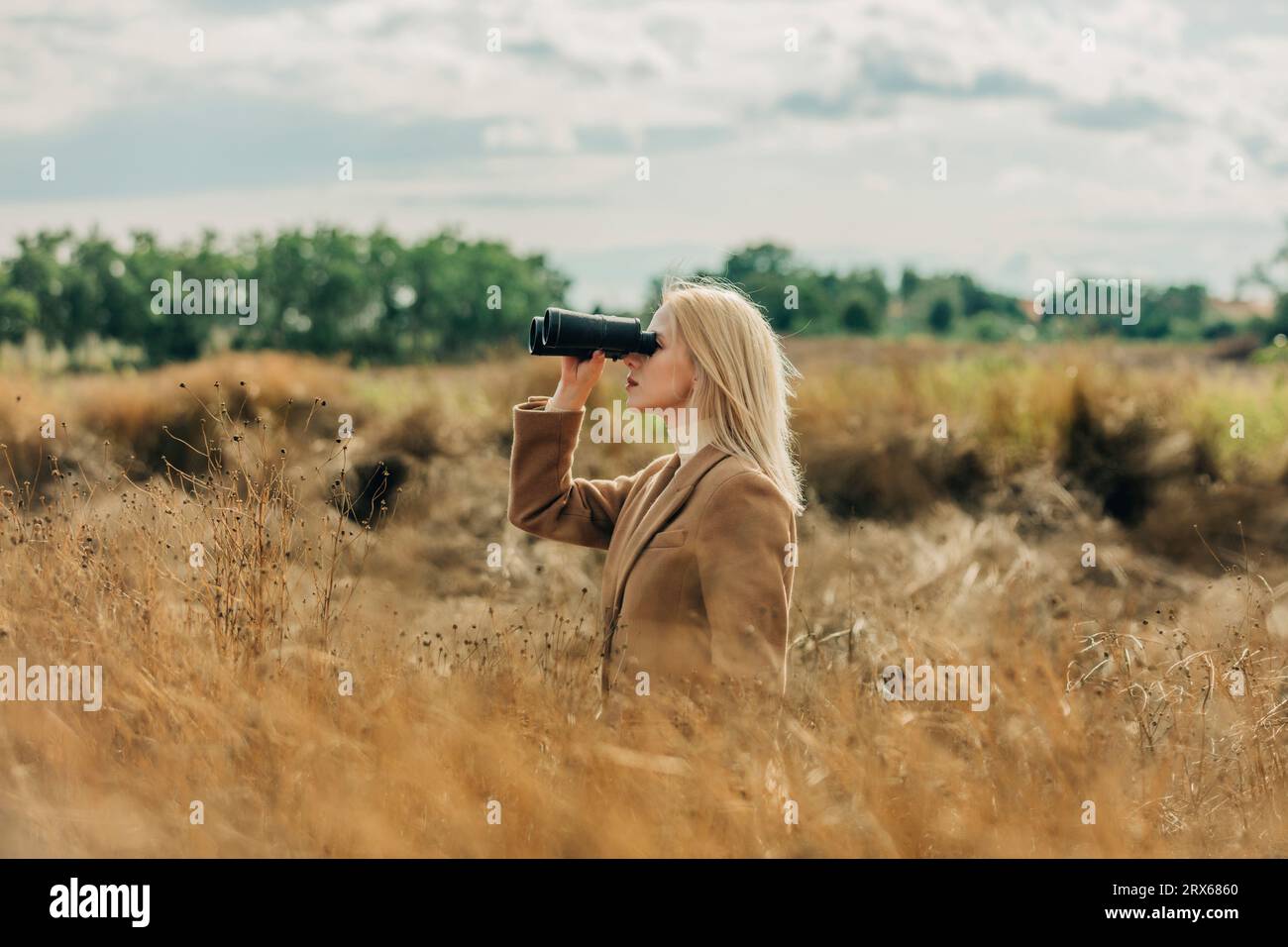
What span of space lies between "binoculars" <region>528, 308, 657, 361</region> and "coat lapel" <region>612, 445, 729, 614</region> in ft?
0.92

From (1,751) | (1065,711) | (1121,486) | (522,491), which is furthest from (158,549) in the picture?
(1121,486)

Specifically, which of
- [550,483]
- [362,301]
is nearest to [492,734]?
[550,483]

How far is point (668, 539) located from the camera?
2.73 meters

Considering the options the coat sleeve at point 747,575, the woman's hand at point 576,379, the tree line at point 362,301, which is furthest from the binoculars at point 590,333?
the tree line at point 362,301

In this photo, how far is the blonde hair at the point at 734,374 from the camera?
2.77 metres

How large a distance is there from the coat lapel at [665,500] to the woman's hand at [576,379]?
0.32 meters

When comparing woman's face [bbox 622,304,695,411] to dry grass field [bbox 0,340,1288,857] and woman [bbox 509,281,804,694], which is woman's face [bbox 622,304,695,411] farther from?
dry grass field [bbox 0,340,1288,857]

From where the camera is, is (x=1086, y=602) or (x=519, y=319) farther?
(x=519, y=319)

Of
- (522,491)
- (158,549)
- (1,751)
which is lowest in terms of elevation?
(1,751)

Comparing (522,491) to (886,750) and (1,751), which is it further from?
(1,751)

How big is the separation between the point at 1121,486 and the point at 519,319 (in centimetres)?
4463

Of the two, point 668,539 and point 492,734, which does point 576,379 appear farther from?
point 492,734

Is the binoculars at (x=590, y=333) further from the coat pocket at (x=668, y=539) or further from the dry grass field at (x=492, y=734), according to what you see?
the dry grass field at (x=492, y=734)
